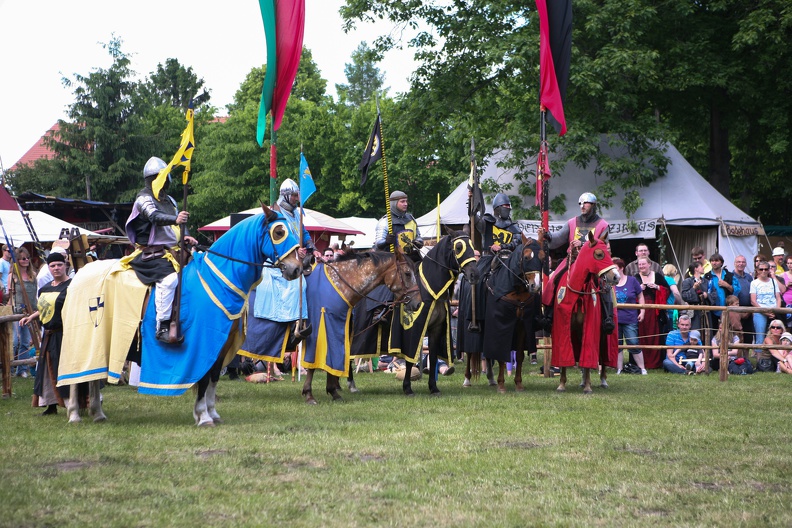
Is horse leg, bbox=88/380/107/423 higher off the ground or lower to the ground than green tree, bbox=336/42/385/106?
lower

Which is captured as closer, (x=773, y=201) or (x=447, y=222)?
(x=447, y=222)

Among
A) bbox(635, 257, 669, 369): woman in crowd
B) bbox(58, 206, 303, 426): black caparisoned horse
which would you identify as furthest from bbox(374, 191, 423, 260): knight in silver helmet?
bbox(635, 257, 669, 369): woman in crowd

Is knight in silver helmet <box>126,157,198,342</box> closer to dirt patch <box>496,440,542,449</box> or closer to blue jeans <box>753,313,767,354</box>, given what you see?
dirt patch <box>496,440,542,449</box>

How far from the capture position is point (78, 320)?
918 cm

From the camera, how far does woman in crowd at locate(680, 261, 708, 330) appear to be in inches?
664

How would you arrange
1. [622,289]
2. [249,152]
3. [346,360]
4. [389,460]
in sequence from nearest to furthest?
1. [389,460]
2. [346,360]
3. [622,289]
4. [249,152]

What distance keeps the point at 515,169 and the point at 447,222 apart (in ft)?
8.28

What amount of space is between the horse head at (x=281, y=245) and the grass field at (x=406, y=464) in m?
1.56

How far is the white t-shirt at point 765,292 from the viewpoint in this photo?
16.5 metres

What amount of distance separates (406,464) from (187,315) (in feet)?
9.94

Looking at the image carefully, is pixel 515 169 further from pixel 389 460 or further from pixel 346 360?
pixel 389 460

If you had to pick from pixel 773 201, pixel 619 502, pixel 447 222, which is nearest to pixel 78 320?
pixel 619 502

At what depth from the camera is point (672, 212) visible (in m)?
21.8

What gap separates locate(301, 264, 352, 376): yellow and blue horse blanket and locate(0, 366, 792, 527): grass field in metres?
0.53
